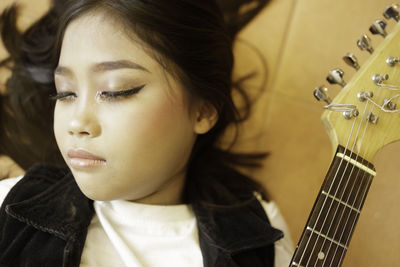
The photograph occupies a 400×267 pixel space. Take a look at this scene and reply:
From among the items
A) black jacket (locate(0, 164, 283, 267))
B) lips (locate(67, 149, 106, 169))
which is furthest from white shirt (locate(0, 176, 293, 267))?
lips (locate(67, 149, 106, 169))

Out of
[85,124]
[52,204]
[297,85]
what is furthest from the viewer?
[297,85]

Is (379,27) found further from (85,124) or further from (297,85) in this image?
(85,124)

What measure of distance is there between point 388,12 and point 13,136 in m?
0.89

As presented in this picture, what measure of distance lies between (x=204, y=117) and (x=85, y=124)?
0.28 meters

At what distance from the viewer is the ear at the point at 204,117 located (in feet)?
3.10

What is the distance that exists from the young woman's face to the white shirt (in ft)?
0.29

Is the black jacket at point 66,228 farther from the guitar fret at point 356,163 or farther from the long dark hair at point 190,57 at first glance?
the guitar fret at point 356,163

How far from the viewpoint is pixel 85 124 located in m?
0.78

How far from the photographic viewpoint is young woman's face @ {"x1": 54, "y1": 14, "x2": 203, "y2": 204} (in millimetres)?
788

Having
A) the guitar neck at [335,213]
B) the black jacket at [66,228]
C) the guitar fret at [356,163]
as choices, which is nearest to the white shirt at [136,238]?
the black jacket at [66,228]

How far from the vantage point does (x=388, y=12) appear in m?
0.84

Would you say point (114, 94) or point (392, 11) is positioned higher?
point (392, 11)

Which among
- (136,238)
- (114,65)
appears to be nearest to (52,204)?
(136,238)

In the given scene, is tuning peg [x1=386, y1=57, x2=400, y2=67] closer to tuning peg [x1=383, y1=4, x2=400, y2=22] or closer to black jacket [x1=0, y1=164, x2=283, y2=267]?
tuning peg [x1=383, y1=4, x2=400, y2=22]
